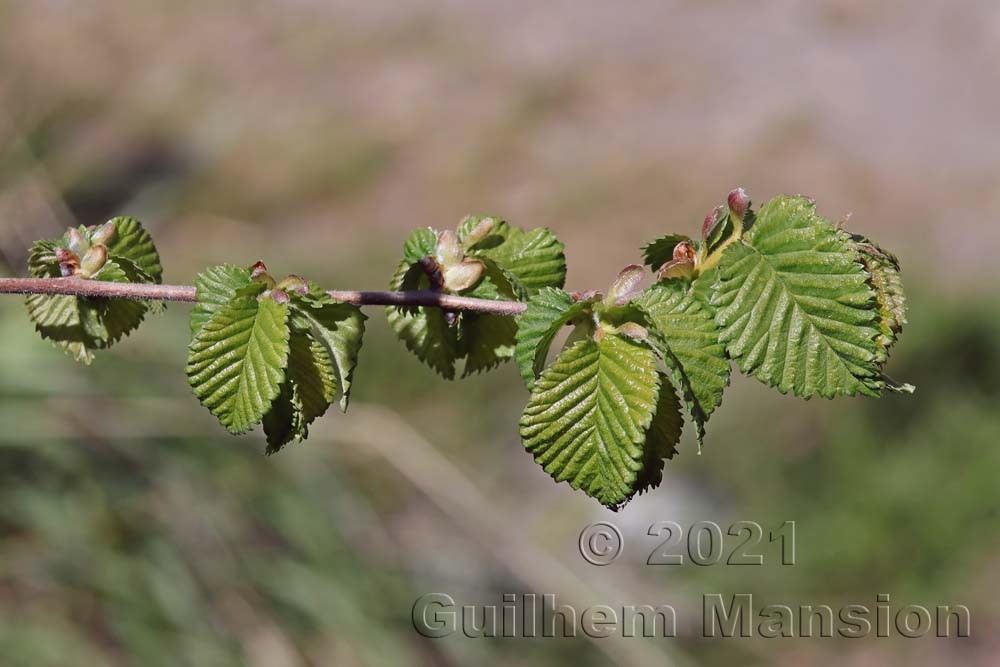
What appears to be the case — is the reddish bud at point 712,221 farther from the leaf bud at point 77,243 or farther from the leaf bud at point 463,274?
the leaf bud at point 77,243

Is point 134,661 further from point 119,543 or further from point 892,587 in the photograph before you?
point 892,587

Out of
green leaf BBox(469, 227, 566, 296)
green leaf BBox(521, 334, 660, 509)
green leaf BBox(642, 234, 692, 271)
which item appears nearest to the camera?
green leaf BBox(521, 334, 660, 509)

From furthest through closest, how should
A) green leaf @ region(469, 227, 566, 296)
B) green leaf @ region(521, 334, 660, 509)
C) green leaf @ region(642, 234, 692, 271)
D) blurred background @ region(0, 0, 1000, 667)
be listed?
1. blurred background @ region(0, 0, 1000, 667)
2. green leaf @ region(469, 227, 566, 296)
3. green leaf @ region(642, 234, 692, 271)
4. green leaf @ region(521, 334, 660, 509)

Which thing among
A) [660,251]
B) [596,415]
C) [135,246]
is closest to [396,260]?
[135,246]

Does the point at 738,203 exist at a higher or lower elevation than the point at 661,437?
higher

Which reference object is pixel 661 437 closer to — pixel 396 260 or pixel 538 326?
pixel 538 326

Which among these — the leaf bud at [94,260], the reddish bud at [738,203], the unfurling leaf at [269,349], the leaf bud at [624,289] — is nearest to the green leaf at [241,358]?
the unfurling leaf at [269,349]

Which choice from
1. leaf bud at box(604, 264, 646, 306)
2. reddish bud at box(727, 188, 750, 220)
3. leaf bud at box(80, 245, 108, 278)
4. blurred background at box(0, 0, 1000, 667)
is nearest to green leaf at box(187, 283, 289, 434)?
leaf bud at box(80, 245, 108, 278)

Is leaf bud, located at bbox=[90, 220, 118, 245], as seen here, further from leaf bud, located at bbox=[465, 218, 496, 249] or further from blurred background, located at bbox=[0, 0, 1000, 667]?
blurred background, located at bbox=[0, 0, 1000, 667]
